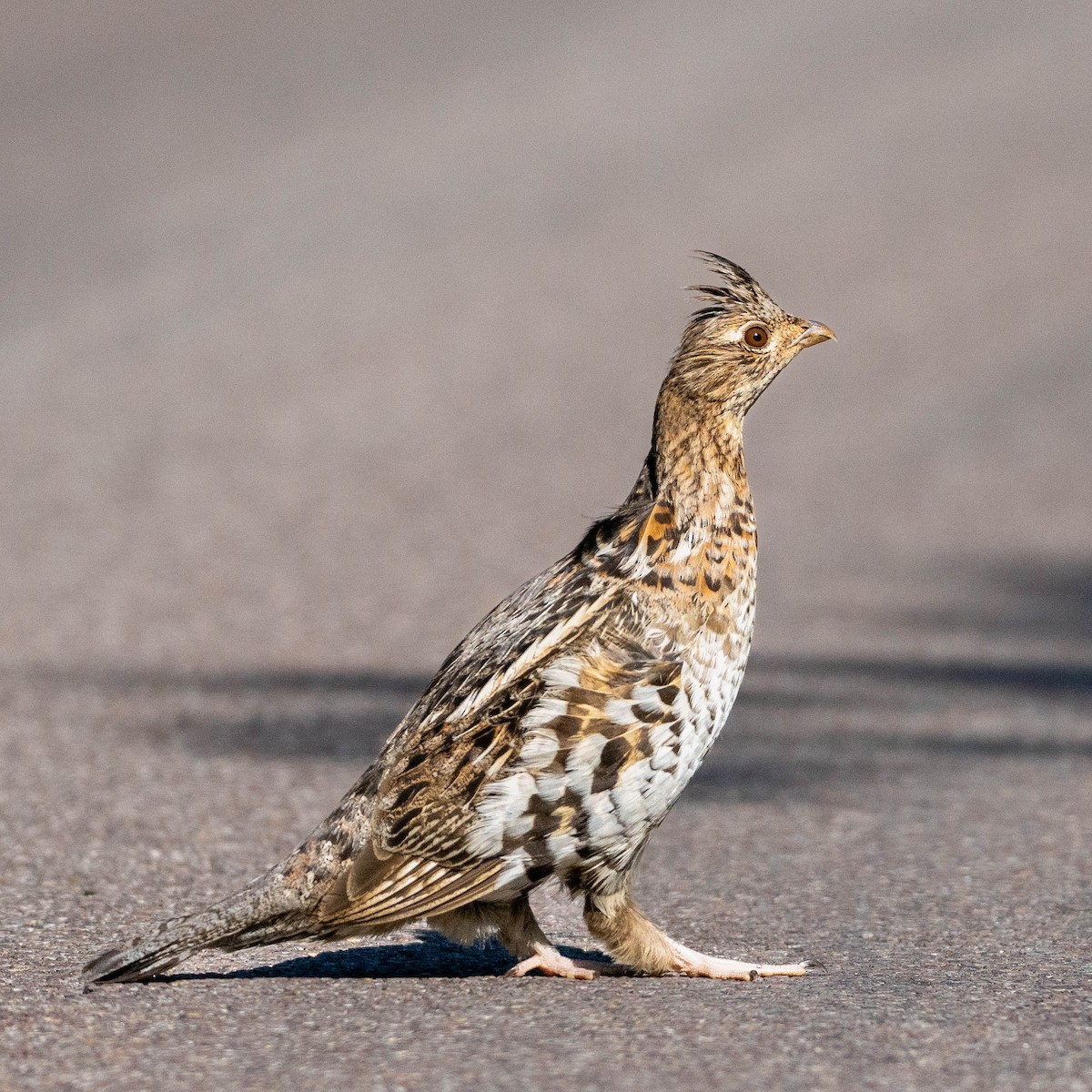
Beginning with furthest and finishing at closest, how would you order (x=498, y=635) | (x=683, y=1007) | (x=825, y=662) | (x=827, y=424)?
1. (x=827, y=424)
2. (x=825, y=662)
3. (x=498, y=635)
4. (x=683, y=1007)

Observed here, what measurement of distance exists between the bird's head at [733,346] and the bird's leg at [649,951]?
4.31 feet

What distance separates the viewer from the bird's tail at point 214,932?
15.1ft

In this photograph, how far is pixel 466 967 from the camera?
5.11 metres

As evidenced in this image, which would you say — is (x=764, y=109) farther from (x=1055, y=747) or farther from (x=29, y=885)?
(x=29, y=885)

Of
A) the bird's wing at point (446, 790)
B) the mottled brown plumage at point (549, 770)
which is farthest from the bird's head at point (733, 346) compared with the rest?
the bird's wing at point (446, 790)

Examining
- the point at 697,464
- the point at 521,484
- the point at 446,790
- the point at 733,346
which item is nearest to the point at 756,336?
the point at 733,346

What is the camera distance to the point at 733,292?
527cm

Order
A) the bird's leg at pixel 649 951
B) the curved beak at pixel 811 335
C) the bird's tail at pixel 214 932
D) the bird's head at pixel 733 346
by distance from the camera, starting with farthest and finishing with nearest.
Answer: the curved beak at pixel 811 335 → the bird's head at pixel 733 346 → the bird's leg at pixel 649 951 → the bird's tail at pixel 214 932

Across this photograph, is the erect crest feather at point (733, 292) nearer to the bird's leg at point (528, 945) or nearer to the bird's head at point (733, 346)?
the bird's head at point (733, 346)

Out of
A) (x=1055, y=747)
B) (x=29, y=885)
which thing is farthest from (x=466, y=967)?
(x=1055, y=747)

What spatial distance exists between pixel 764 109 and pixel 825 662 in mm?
14018

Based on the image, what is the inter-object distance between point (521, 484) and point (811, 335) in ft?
21.7

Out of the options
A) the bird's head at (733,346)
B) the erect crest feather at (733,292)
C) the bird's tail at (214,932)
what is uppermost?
the erect crest feather at (733,292)

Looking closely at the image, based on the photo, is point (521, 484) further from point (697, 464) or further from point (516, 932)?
point (516, 932)
